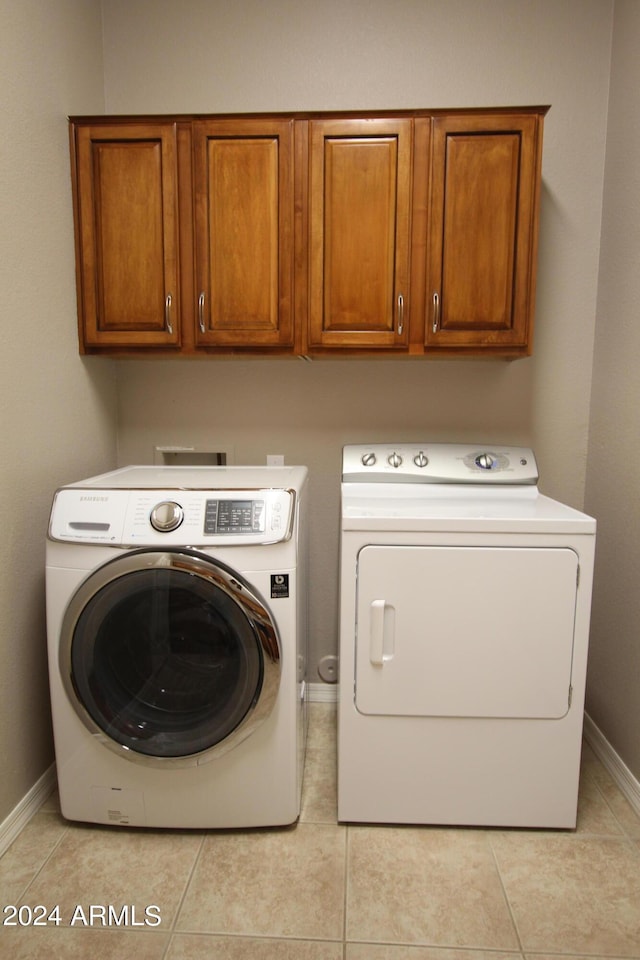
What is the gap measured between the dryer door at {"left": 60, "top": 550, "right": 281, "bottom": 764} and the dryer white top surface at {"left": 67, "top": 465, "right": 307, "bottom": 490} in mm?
199

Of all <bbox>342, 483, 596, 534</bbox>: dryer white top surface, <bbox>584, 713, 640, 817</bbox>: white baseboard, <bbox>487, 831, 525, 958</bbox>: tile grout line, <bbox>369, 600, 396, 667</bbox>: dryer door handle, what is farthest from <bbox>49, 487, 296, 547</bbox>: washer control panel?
<bbox>584, 713, 640, 817</bbox>: white baseboard

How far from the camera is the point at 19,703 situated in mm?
1503

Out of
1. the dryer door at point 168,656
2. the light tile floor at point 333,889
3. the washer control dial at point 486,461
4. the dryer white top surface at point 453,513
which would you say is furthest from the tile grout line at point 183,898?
the washer control dial at point 486,461

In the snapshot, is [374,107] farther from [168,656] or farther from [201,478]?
[168,656]

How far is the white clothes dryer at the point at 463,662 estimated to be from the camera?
137cm

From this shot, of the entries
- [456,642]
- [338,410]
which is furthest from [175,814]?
[338,410]

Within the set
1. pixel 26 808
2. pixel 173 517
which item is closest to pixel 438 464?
pixel 173 517

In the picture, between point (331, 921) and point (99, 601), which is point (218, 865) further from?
point (99, 601)

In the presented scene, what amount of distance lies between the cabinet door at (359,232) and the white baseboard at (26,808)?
1.57 metres

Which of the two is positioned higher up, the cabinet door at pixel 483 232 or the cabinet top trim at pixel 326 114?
the cabinet top trim at pixel 326 114

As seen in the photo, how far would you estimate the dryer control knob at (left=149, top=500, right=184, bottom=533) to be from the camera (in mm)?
1338

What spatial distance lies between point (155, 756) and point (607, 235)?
7.09ft

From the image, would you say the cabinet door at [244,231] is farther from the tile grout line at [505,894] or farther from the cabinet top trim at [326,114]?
the tile grout line at [505,894]

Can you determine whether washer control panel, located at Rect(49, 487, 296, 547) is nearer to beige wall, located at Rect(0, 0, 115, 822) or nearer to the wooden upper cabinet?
beige wall, located at Rect(0, 0, 115, 822)
